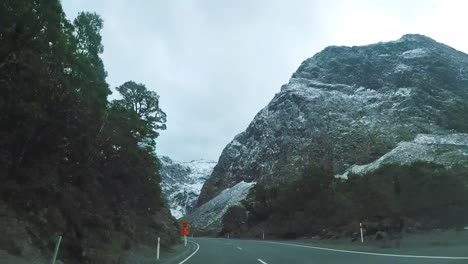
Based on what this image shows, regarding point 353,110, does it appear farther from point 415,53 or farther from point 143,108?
point 143,108

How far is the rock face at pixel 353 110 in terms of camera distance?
12606 cm

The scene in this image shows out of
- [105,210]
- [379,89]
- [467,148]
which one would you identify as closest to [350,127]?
[379,89]

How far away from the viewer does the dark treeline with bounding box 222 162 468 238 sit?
28086 mm

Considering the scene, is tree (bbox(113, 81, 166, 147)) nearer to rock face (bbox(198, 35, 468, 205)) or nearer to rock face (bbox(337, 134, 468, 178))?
rock face (bbox(337, 134, 468, 178))

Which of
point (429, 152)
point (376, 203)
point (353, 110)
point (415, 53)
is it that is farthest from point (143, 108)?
point (415, 53)

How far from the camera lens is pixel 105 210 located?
19.1 m

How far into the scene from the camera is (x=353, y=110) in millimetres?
146875

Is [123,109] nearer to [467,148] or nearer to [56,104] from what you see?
[56,104]

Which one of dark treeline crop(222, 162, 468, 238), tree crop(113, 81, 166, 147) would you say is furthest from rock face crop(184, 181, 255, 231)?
tree crop(113, 81, 166, 147)

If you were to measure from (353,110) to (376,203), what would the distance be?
4654 inches

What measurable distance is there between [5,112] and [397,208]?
27730 millimetres

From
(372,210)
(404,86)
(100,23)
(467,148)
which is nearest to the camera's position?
(100,23)

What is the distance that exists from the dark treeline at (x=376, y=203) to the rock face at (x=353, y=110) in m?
67.4

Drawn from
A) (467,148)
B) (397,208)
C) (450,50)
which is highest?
(450,50)
